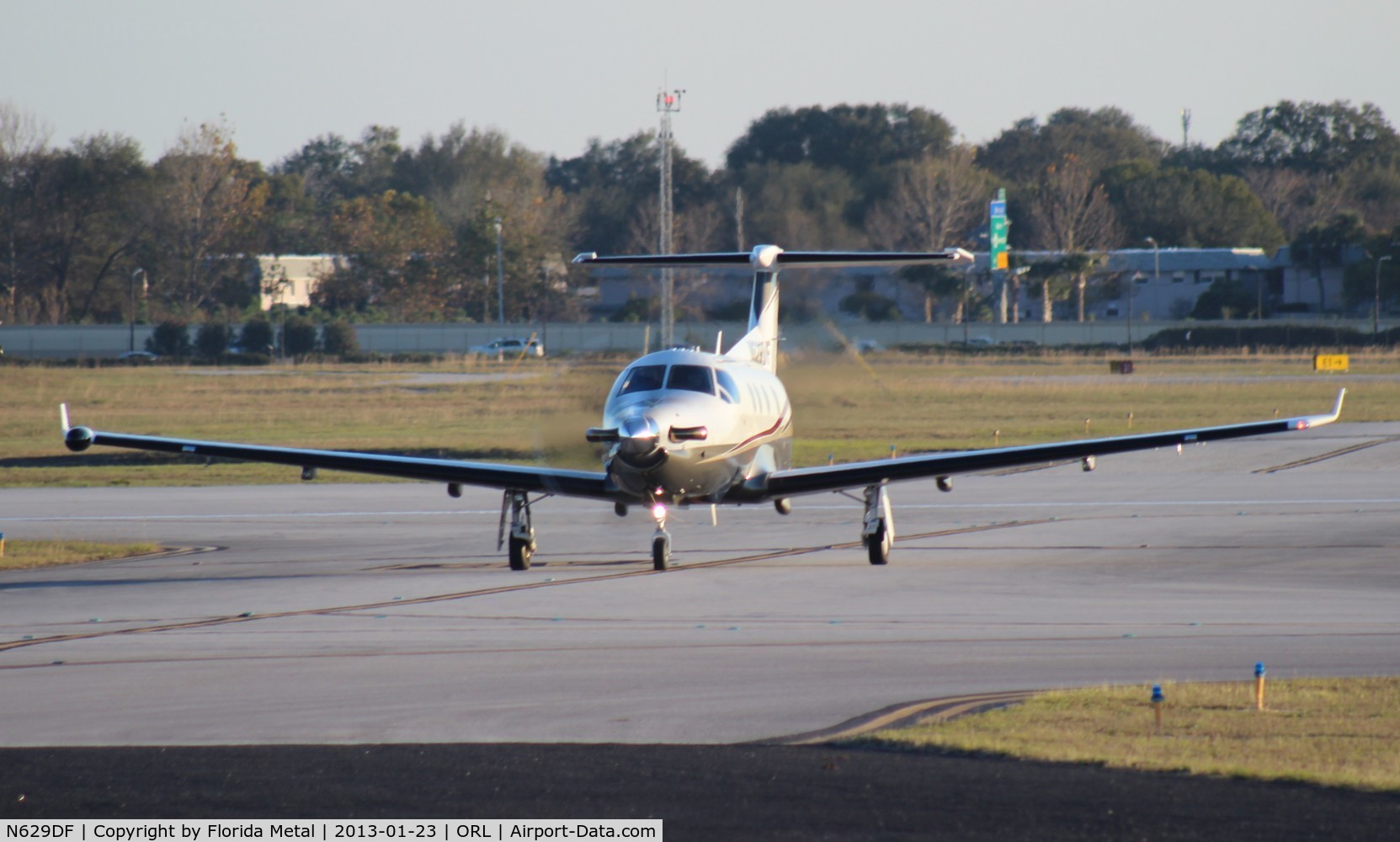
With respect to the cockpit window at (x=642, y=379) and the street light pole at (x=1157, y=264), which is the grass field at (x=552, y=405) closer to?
the cockpit window at (x=642, y=379)

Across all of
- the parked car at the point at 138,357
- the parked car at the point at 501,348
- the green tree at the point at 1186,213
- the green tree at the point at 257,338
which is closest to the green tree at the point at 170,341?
the parked car at the point at 138,357

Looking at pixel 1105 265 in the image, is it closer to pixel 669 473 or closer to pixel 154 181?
pixel 154 181

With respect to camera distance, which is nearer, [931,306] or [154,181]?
[931,306]

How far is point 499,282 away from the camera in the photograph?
356ft

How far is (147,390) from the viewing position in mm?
68188

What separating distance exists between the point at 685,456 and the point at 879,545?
11.6ft

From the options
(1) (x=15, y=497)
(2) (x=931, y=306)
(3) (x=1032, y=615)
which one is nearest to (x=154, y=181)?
(2) (x=931, y=306)

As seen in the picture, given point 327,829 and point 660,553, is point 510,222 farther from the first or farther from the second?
point 327,829

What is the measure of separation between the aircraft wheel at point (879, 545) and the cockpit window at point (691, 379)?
10.8 ft

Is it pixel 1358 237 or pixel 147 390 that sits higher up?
pixel 1358 237

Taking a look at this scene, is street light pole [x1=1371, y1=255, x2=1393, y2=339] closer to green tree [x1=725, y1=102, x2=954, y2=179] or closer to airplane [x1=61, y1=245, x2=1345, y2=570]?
green tree [x1=725, y1=102, x2=954, y2=179]

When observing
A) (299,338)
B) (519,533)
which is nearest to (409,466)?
(519,533)

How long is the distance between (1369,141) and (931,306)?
256 feet

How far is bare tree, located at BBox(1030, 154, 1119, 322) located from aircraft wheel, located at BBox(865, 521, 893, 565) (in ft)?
325
